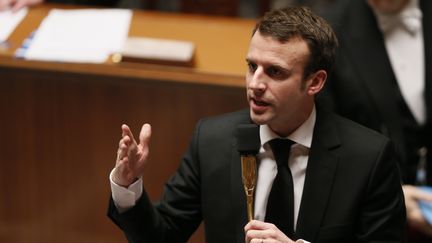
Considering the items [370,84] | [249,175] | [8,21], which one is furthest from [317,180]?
[8,21]

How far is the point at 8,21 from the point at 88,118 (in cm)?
32

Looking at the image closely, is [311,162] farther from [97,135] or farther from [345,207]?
[97,135]

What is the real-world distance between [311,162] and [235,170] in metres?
0.13

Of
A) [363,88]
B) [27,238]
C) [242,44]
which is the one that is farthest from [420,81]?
[27,238]

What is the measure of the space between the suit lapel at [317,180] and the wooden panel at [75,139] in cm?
62

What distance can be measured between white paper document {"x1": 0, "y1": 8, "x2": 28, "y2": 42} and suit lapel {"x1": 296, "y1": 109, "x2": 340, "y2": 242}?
3.18 ft

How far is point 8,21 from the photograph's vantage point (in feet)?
6.38

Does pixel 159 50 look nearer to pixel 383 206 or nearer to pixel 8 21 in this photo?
pixel 8 21

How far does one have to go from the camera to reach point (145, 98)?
1888 mm

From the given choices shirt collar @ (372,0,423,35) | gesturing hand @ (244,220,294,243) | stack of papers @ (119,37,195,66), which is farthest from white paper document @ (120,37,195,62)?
gesturing hand @ (244,220,294,243)

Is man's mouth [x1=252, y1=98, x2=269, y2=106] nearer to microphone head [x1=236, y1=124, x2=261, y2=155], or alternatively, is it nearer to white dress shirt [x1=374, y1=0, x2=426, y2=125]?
microphone head [x1=236, y1=124, x2=261, y2=155]

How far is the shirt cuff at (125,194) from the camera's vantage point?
3.89ft

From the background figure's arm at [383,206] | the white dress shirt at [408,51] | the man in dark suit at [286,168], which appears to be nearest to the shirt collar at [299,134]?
the man in dark suit at [286,168]

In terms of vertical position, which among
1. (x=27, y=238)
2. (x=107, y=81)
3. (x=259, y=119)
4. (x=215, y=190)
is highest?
(x=259, y=119)
